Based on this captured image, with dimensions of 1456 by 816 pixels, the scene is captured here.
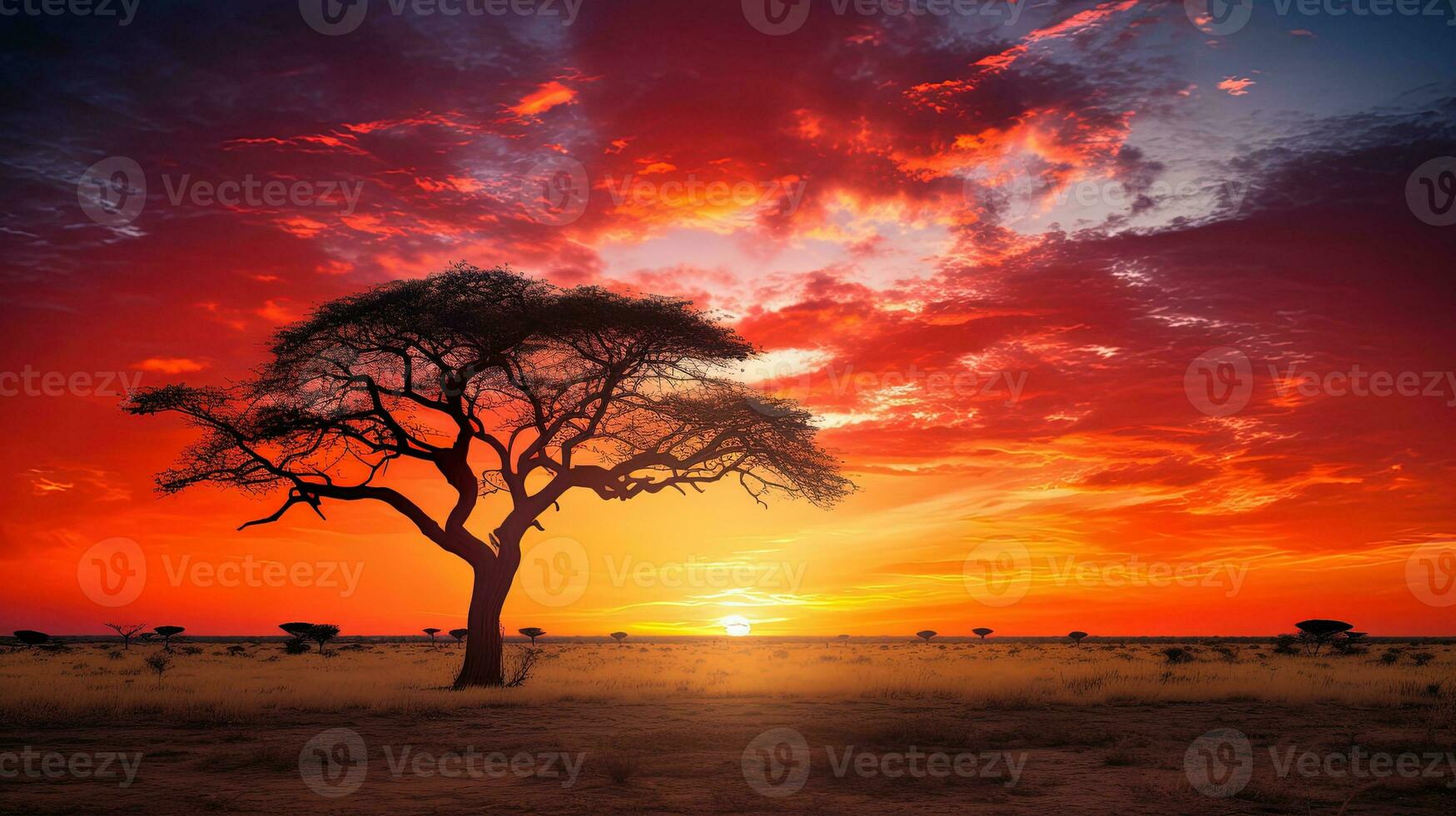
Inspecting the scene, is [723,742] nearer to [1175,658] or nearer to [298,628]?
[1175,658]

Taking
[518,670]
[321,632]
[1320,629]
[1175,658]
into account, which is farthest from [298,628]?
[1320,629]

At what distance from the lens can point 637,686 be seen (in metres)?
26.5

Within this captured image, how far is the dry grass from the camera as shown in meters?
20.3

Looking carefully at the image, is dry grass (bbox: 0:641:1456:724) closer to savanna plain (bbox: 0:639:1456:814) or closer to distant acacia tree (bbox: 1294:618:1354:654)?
savanna plain (bbox: 0:639:1456:814)

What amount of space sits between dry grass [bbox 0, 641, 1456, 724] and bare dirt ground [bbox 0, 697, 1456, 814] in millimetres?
1429

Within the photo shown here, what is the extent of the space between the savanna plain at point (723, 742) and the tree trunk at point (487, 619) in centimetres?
138

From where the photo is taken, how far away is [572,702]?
22031mm

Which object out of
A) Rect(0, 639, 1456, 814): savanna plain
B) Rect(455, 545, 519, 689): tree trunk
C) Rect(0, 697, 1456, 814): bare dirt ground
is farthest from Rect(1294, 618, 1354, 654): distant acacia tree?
Rect(455, 545, 519, 689): tree trunk

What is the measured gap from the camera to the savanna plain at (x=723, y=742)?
10969 millimetres

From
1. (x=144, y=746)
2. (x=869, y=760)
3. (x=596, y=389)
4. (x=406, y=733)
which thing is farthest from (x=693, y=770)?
(x=596, y=389)

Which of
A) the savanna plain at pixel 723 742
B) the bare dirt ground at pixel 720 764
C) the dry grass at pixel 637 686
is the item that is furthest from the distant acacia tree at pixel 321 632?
the bare dirt ground at pixel 720 764

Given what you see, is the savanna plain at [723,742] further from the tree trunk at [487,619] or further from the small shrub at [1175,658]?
the small shrub at [1175,658]

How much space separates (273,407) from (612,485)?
9.46 metres

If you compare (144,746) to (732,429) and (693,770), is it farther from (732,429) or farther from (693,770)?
(732,429)
